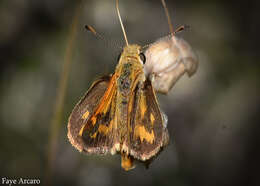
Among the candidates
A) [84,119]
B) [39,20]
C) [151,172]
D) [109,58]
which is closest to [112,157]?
[151,172]

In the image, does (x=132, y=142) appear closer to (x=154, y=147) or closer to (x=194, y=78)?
(x=154, y=147)

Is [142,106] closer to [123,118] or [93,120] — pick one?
[123,118]

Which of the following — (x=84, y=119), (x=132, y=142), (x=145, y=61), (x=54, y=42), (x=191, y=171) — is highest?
(x=54, y=42)

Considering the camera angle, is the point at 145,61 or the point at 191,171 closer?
the point at 145,61

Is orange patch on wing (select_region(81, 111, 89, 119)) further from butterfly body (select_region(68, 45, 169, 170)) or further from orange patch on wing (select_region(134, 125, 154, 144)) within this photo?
orange patch on wing (select_region(134, 125, 154, 144))

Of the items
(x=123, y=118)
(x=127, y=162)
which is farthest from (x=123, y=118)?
(x=127, y=162)

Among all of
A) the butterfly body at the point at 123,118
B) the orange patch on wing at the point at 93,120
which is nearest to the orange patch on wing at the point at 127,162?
the butterfly body at the point at 123,118
